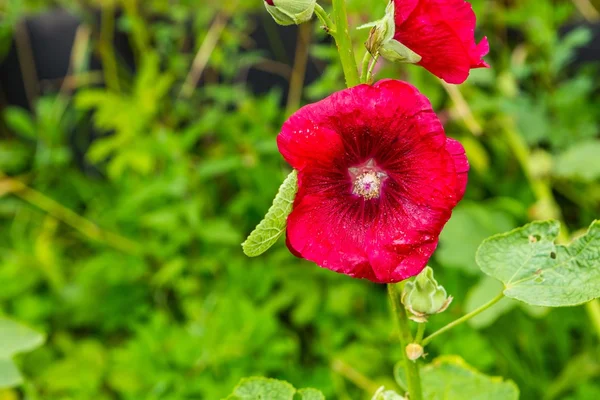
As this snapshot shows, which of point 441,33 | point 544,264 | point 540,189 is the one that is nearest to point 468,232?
point 540,189

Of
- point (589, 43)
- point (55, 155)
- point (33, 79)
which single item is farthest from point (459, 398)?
point (33, 79)

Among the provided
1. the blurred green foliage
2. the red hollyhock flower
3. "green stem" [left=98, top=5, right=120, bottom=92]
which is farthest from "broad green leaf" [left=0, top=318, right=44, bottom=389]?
"green stem" [left=98, top=5, right=120, bottom=92]

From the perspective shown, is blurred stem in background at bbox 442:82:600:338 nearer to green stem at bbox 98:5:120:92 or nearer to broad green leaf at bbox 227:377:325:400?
broad green leaf at bbox 227:377:325:400

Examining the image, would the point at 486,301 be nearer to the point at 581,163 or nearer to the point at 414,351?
the point at 581,163

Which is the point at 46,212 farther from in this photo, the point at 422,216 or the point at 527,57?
the point at 422,216

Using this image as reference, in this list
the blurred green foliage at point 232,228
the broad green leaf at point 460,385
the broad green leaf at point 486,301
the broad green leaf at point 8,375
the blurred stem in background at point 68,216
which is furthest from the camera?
the blurred stem in background at point 68,216

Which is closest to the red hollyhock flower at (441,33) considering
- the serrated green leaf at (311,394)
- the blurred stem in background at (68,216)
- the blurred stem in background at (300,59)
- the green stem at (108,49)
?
the serrated green leaf at (311,394)

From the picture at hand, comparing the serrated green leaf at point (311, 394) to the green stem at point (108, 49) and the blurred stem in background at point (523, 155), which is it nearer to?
the blurred stem in background at point (523, 155)
